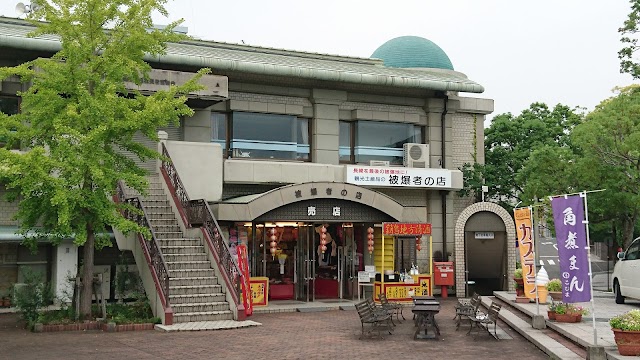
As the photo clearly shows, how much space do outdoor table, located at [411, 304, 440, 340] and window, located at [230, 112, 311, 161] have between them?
10854 mm

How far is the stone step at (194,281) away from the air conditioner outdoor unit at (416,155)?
11.0 m

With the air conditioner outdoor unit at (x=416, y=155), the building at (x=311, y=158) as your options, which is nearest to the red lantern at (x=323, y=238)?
the building at (x=311, y=158)

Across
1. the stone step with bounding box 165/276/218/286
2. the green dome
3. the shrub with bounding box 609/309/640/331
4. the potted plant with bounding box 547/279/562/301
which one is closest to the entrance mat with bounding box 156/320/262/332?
the stone step with bounding box 165/276/218/286

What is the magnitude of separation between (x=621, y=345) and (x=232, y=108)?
53.1ft

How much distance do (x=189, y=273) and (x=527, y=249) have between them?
9.80 metres

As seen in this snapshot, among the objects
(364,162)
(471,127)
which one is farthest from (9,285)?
(471,127)

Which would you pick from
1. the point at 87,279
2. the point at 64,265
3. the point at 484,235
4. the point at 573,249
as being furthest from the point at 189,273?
the point at 484,235

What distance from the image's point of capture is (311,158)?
26219 mm

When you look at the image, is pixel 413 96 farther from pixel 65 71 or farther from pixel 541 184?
pixel 65 71

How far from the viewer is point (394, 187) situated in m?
26.3

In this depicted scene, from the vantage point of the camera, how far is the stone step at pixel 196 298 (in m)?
18.1

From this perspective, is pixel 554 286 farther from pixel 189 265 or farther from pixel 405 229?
pixel 189 265

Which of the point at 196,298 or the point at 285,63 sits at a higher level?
the point at 285,63

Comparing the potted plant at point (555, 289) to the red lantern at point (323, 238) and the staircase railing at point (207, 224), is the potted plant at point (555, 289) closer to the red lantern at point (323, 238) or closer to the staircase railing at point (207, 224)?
the red lantern at point (323, 238)
